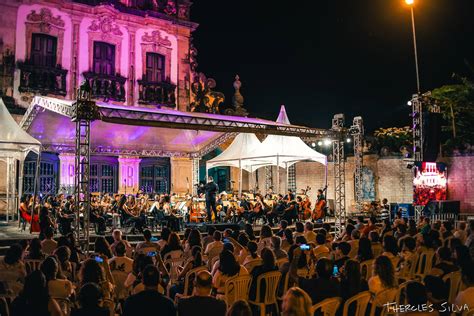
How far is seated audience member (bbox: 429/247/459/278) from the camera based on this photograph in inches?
233

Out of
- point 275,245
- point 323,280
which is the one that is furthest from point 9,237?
point 323,280

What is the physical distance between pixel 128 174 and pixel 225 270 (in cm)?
1793

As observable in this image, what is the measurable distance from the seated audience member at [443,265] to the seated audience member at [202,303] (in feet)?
10.9

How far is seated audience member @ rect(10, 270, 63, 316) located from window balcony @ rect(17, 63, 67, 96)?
1760 centimetres

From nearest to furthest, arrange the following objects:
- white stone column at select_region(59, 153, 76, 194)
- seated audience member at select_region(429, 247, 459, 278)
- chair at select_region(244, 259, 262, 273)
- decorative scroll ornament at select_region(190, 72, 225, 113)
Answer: seated audience member at select_region(429, 247, 459, 278), chair at select_region(244, 259, 262, 273), white stone column at select_region(59, 153, 76, 194), decorative scroll ornament at select_region(190, 72, 225, 113)

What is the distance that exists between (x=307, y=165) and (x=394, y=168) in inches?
200

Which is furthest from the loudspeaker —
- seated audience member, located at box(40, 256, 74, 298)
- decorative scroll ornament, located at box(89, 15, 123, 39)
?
seated audience member, located at box(40, 256, 74, 298)

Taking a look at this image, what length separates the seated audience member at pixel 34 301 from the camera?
394cm

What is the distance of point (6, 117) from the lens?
13.9m

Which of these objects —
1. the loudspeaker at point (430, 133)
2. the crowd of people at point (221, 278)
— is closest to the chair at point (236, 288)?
the crowd of people at point (221, 278)

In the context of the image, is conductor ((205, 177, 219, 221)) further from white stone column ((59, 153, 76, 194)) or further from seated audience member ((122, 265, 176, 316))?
seated audience member ((122, 265, 176, 316))

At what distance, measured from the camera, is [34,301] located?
13.1 ft

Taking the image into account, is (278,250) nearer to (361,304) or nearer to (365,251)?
(365,251)

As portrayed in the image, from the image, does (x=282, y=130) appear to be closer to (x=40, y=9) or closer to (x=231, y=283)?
(x=231, y=283)
